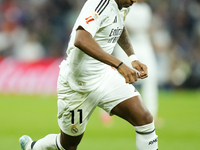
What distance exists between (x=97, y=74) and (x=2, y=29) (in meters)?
12.7

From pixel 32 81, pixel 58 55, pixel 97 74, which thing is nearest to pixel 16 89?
pixel 32 81

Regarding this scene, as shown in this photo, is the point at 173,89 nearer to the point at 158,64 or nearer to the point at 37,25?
the point at 158,64

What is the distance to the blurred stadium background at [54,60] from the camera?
32.3 feet

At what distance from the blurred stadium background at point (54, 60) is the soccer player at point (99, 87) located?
3.77 m

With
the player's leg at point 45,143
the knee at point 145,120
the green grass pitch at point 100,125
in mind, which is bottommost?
the green grass pitch at point 100,125

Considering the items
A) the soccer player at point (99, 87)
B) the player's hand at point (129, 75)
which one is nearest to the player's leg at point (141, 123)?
the soccer player at point (99, 87)

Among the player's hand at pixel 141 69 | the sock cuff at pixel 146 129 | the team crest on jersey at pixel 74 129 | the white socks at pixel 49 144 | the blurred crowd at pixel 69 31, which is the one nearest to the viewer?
the player's hand at pixel 141 69

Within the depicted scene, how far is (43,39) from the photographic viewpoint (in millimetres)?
16953

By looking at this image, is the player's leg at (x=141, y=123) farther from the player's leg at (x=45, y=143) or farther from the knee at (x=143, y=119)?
the player's leg at (x=45, y=143)

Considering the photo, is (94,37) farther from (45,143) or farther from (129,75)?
(45,143)

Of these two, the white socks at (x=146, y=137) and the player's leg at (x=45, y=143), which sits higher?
the white socks at (x=146, y=137)

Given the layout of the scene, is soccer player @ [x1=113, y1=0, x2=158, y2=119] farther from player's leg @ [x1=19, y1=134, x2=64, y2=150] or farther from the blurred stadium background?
player's leg @ [x1=19, y1=134, x2=64, y2=150]

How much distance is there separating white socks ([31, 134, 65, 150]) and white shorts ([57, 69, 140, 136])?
29 centimetres

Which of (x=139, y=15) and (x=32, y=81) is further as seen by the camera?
(x=32, y=81)
